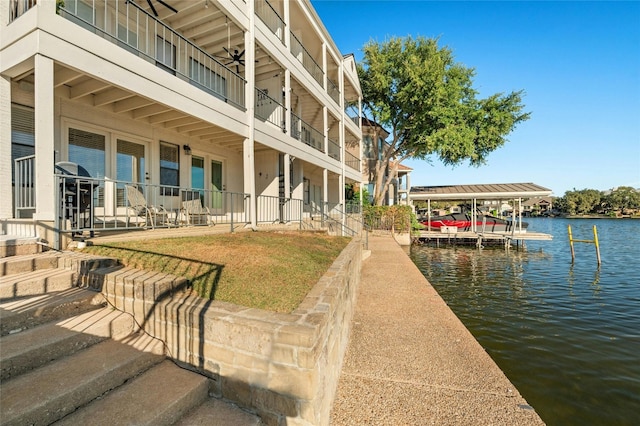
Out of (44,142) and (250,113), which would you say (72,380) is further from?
(250,113)

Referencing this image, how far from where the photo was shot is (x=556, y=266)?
13820 mm

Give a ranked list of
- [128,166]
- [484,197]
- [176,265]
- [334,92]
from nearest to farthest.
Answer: [176,265], [128,166], [334,92], [484,197]

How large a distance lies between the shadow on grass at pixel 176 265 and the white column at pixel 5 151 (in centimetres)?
175

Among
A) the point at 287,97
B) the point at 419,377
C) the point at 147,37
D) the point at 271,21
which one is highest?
the point at 271,21

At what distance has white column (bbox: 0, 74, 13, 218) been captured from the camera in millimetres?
4480

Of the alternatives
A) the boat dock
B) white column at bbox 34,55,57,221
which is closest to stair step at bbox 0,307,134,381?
white column at bbox 34,55,57,221

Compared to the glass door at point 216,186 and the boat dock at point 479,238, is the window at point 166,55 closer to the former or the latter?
the glass door at point 216,186

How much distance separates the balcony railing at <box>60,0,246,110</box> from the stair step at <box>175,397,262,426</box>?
19.5ft

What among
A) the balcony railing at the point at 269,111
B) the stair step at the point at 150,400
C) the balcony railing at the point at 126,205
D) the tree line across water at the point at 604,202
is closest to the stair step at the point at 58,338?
the stair step at the point at 150,400

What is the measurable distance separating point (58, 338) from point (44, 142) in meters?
3.14

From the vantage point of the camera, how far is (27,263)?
11.2 ft

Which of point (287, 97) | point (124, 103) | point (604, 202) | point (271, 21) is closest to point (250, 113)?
point (287, 97)

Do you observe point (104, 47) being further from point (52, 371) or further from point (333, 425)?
point (333, 425)

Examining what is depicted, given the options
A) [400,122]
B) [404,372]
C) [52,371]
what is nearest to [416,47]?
[400,122]
